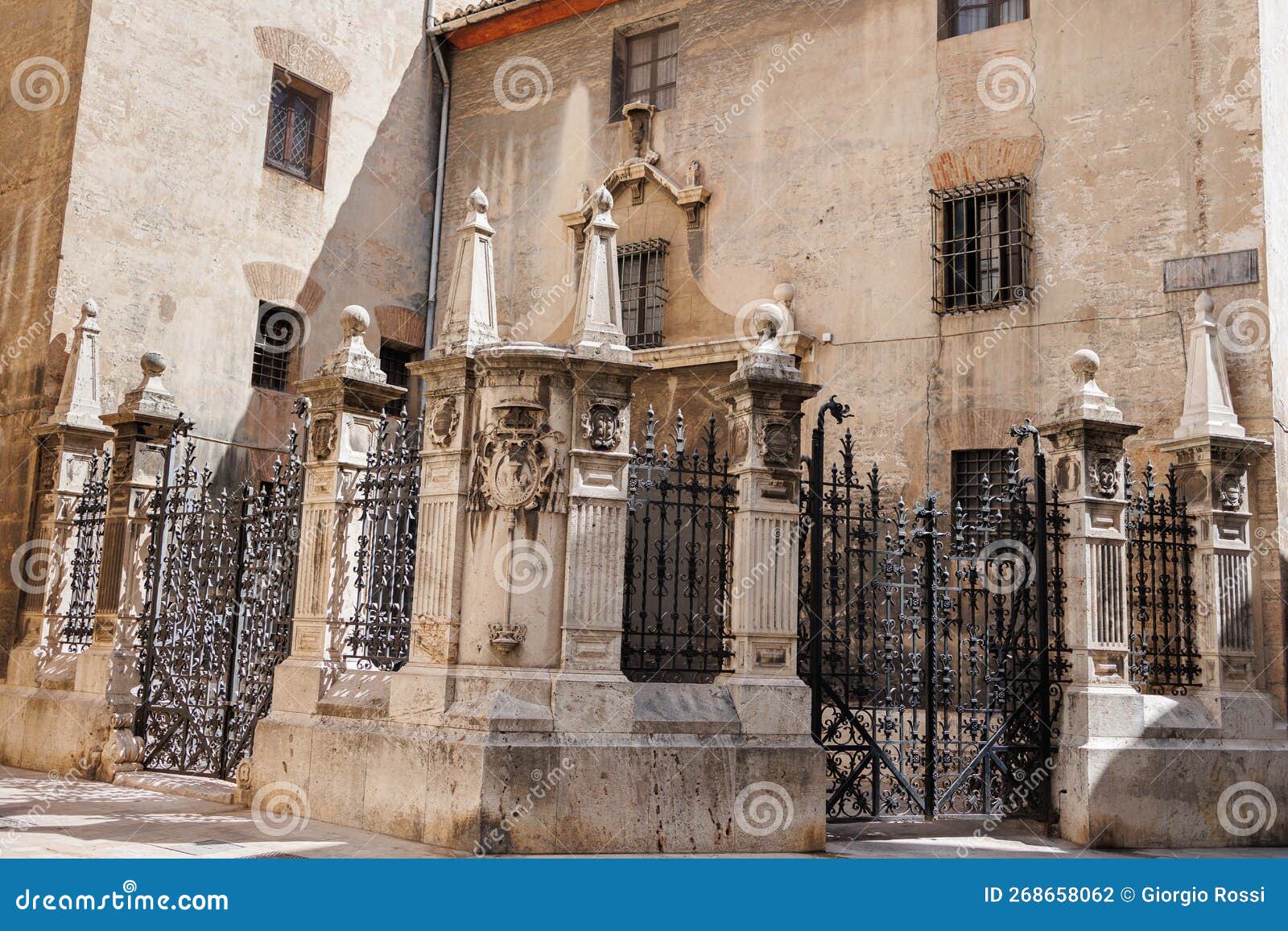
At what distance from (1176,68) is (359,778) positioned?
11.0m

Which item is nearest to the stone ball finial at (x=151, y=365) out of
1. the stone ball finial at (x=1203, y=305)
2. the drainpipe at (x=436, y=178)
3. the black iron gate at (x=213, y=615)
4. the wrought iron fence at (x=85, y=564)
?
the black iron gate at (x=213, y=615)

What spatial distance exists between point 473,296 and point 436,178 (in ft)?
36.9

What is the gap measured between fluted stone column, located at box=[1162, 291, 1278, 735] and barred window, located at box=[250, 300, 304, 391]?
11.5 metres

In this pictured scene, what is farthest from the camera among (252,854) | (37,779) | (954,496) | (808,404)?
(808,404)

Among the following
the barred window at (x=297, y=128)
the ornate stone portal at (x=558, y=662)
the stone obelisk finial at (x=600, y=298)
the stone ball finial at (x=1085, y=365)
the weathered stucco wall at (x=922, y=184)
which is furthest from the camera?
the barred window at (x=297, y=128)

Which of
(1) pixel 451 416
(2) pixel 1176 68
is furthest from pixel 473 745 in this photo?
(2) pixel 1176 68

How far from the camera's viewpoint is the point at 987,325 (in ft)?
46.2

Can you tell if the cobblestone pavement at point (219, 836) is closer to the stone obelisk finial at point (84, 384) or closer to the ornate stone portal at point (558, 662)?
the ornate stone portal at point (558, 662)

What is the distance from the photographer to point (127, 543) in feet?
38.3

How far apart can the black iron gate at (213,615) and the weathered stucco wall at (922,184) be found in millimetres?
6738

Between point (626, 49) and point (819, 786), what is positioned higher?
point (626, 49)

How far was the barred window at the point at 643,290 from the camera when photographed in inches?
658

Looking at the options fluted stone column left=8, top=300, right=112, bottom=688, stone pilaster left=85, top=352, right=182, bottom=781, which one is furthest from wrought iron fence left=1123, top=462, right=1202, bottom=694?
fluted stone column left=8, top=300, right=112, bottom=688

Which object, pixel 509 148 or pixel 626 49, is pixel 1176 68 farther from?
pixel 509 148
